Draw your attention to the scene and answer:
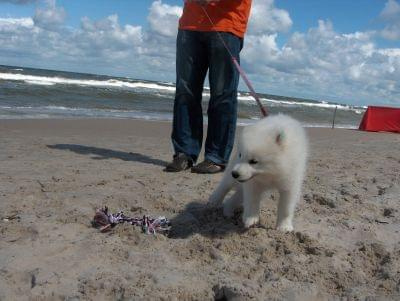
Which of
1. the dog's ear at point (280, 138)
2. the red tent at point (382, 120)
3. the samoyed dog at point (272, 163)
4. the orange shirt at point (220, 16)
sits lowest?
the red tent at point (382, 120)

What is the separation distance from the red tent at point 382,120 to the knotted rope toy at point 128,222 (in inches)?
462

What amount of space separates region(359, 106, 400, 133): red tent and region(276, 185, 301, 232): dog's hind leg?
11.4 m

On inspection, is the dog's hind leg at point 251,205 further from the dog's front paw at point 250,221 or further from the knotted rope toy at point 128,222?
the knotted rope toy at point 128,222

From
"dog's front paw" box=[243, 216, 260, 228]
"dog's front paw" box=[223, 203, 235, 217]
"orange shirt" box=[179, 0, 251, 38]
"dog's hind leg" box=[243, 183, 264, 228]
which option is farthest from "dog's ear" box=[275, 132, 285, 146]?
"orange shirt" box=[179, 0, 251, 38]

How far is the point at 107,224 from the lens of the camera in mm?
3193

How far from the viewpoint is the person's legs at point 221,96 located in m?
4.67

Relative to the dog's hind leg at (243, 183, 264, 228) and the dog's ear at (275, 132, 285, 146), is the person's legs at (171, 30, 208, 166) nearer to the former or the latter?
the dog's hind leg at (243, 183, 264, 228)

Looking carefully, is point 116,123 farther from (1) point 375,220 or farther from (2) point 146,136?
(1) point 375,220

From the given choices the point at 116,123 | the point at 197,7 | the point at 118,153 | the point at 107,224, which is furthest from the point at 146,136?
the point at 107,224

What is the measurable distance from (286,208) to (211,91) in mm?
1964

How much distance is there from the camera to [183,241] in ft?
9.76

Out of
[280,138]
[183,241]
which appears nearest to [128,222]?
[183,241]

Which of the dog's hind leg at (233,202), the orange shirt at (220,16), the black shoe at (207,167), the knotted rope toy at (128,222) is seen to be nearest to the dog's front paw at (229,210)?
the dog's hind leg at (233,202)

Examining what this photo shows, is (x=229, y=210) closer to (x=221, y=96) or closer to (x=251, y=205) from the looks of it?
(x=251, y=205)
